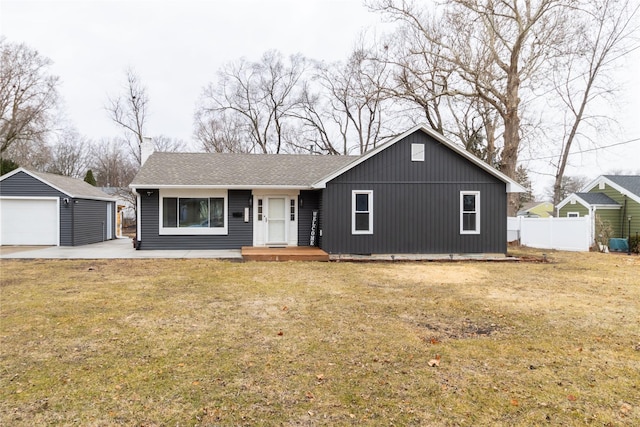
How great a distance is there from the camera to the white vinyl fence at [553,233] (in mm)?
15523

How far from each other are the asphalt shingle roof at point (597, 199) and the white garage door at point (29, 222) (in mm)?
23833

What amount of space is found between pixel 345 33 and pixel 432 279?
18.2 meters

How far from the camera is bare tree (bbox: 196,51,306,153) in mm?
30266

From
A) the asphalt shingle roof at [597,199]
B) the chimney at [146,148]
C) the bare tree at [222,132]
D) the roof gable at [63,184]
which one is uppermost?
the bare tree at [222,132]

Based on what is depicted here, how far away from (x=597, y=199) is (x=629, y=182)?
166 cm

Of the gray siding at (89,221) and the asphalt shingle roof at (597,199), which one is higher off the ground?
the asphalt shingle roof at (597,199)

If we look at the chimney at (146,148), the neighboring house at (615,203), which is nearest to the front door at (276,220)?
the chimney at (146,148)

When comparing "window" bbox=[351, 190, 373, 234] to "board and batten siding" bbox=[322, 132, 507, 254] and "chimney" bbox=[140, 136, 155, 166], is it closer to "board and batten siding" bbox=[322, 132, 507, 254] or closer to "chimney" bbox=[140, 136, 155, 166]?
"board and batten siding" bbox=[322, 132, 507, 254]

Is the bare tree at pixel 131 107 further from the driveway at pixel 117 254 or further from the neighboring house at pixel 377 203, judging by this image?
the neighboring house at pixel 377 203

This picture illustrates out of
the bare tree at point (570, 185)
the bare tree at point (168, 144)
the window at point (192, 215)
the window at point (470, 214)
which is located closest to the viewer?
the window at point (470, 214)

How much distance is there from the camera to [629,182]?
18484mm

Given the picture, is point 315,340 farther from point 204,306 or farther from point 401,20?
point 401,20

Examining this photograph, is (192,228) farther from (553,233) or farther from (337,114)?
(337,114)

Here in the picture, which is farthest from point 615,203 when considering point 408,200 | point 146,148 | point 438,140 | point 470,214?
point 146,148
